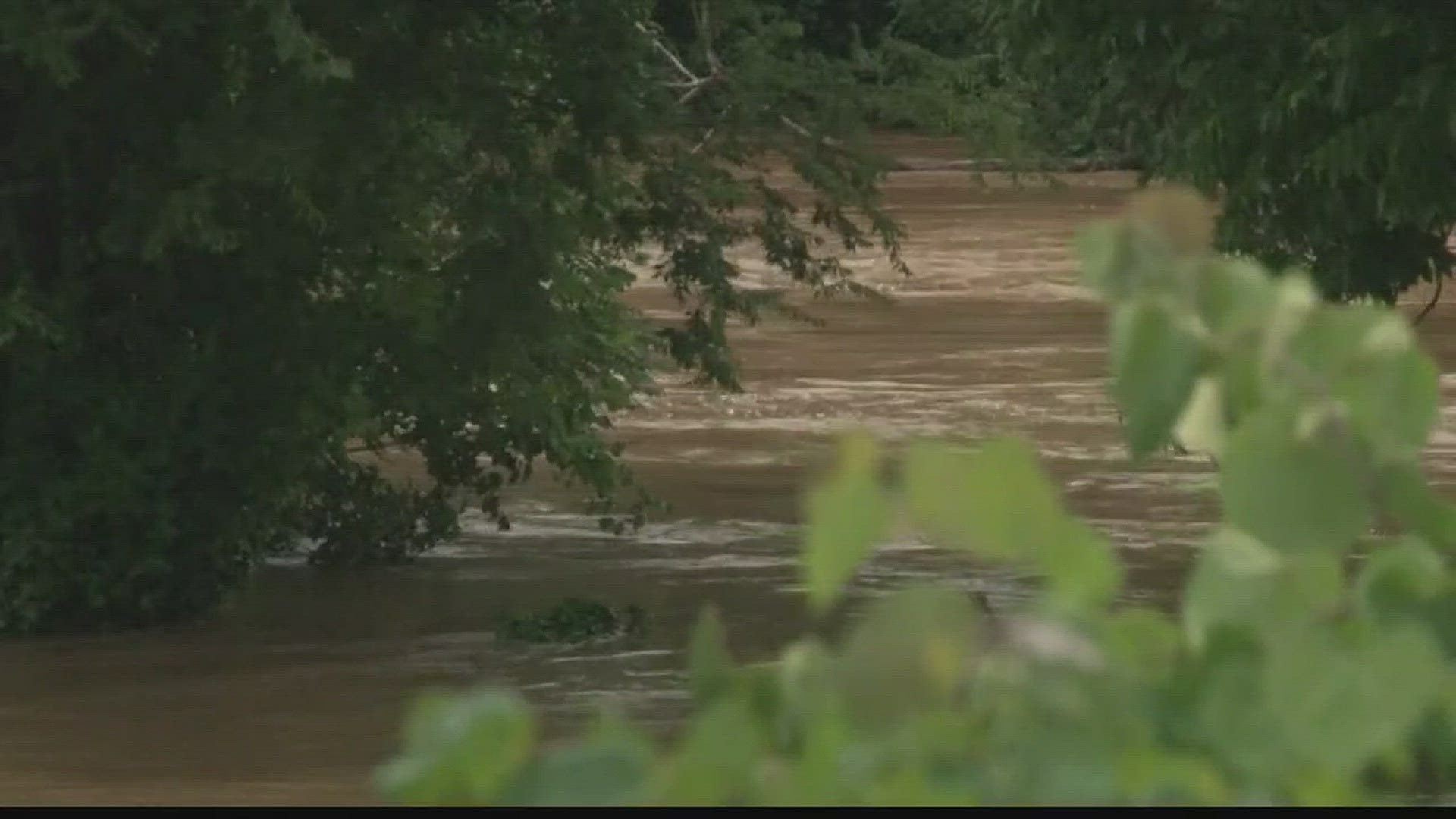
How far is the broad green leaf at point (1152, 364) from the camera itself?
1843mm

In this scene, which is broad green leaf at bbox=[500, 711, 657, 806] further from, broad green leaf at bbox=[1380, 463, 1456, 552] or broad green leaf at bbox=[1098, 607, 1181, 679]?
broad green leaf at bbox=[1380, 463, 1456, 552]

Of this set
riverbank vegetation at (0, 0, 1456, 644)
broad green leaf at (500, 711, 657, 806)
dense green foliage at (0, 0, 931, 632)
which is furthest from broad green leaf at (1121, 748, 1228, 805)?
dense green foliage at (0, 0, 931, 632)

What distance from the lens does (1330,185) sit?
11.5 m

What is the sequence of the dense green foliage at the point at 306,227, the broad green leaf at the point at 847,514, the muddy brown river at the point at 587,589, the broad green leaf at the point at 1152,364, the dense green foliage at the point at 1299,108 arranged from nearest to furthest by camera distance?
the broad green leaf at the point at 847,514 → the broad green leaf at the point at 1152,364 → the dense green foliage at the point at 1299,108 → the muddy brown river at the point at 587,589 → the dense green foliage at the point at 306,227

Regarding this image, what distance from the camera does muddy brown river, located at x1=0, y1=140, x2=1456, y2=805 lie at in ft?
42.1

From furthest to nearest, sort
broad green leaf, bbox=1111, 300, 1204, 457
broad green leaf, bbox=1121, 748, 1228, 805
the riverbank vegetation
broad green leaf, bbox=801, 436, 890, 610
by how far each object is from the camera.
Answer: the riverbank vegetation
broad green leaf, bbox=1111, 300, 1204, 457
broad green leaf, bbox=801, 436, 890, 610
broad green leaf, bbox=1121, 748, 1228, 805

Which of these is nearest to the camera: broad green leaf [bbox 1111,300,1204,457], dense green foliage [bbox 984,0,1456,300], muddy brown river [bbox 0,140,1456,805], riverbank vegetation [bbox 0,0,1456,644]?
broad green leaf [bbox 1111,300,1204,457]

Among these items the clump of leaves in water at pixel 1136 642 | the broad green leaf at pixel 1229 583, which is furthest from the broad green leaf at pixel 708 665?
the broad green leaf at pixel 1229 583

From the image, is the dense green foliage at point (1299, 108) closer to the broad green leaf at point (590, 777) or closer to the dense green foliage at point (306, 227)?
the dense green foliage at point (306, 227)

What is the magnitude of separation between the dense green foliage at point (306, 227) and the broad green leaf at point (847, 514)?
444 inches

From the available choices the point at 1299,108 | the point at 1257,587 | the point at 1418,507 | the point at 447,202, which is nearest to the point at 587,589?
the point at 447,202

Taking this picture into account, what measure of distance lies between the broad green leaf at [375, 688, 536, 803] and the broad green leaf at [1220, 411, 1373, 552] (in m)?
0.43

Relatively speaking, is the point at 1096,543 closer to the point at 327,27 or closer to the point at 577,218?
the point at 327,27

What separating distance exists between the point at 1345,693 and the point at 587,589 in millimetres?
15880
